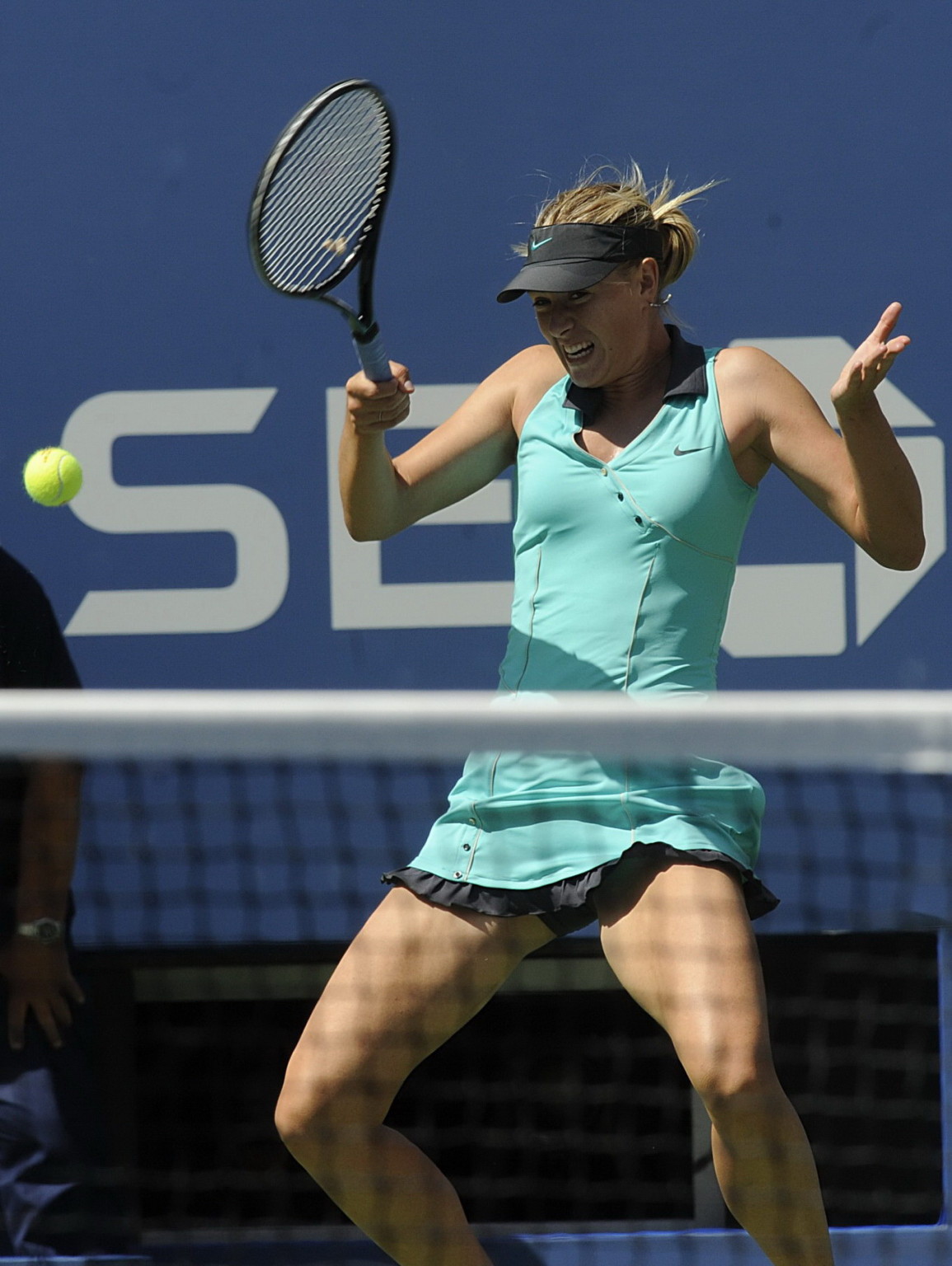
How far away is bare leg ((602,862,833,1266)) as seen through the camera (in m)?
2.06

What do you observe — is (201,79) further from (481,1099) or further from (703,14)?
(481,1099)

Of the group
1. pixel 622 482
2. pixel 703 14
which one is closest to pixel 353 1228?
pixel 622 482

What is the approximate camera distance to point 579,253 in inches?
93.0

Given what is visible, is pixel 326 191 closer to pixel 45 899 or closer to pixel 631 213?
pixel 631 213

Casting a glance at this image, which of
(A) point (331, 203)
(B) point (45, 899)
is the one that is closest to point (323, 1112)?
(B) point (45, 899)

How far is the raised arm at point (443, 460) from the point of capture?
8.14 feet

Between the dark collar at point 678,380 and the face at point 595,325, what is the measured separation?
Result: 0.16 feet

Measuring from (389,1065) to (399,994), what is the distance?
0.30 ft

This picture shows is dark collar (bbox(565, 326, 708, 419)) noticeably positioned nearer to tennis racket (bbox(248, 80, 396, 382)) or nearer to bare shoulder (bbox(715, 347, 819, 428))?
bare shoulder (bbox(715, 347, 819, 428))

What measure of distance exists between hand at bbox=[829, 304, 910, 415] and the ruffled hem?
608 millimetres

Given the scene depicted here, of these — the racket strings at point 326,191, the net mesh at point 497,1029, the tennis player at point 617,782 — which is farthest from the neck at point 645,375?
the net mesh at point 497,1029

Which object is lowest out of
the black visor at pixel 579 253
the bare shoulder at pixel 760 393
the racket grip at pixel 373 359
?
the bare shoulder at pixel 760 393

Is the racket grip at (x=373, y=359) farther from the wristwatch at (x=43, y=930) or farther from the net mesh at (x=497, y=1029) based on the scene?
the wristwatch at (x=43, y=930)

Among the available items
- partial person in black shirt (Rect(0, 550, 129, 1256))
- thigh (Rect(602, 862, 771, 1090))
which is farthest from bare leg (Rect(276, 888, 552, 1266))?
partial person in black shirt (Rect(0, 550, 129, 1256))
